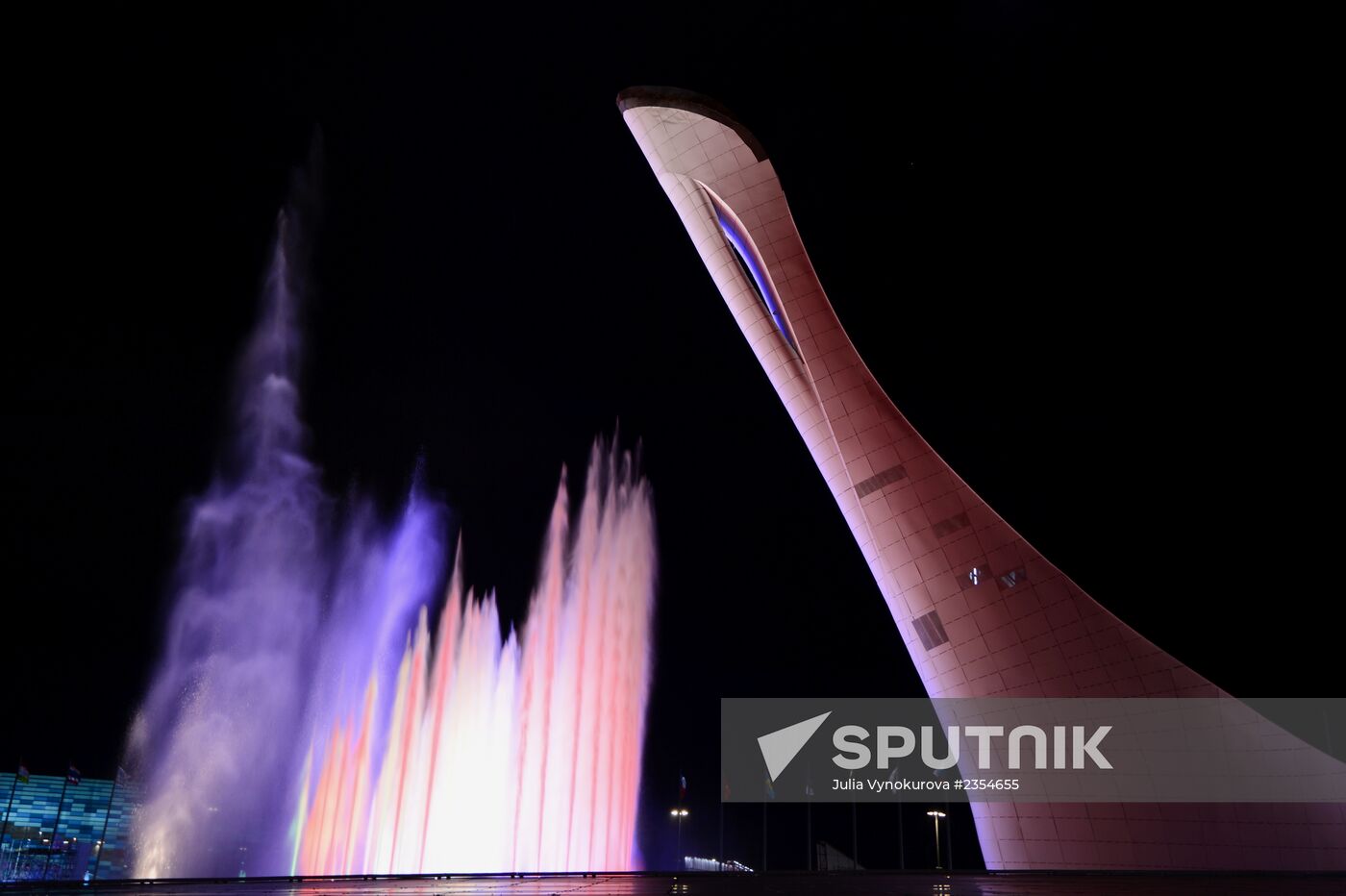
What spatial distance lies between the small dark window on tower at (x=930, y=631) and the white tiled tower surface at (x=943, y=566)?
0.03 metres

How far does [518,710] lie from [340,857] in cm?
449

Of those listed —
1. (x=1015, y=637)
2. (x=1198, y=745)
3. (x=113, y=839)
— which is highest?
(x=1015, y=637)

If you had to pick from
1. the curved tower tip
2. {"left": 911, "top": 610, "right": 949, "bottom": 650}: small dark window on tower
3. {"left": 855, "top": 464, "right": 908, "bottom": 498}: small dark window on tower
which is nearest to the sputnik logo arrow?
{"left": 911, "top": 610, "right": 949, "bottom": 650}: small dark window on tower

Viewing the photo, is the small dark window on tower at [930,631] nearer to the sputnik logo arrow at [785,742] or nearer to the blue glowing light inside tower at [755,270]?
the blue glowing light inside tower at [755,270]

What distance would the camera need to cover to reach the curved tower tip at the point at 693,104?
67.6 ft

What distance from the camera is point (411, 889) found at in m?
9.71

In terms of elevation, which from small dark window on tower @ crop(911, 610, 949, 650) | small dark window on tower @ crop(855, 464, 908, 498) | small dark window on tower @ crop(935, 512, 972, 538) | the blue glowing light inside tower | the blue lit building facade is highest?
the blue glowing light inside tower

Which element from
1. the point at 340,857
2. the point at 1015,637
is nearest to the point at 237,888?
the point at 340,857

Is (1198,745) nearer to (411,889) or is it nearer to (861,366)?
(861,366)

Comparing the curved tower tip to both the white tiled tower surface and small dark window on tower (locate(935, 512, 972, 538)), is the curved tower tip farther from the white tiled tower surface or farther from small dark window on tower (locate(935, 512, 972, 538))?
small dark window on tower (locate(935, 512, 972, 538))

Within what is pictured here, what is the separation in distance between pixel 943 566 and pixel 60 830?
4692 cm

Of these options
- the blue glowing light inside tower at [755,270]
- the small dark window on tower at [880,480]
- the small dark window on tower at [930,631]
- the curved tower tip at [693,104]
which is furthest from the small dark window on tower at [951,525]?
the curved tower tip at [693,104]

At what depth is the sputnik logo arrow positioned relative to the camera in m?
24.3

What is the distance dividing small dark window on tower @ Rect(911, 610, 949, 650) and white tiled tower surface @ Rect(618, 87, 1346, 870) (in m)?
0.03
